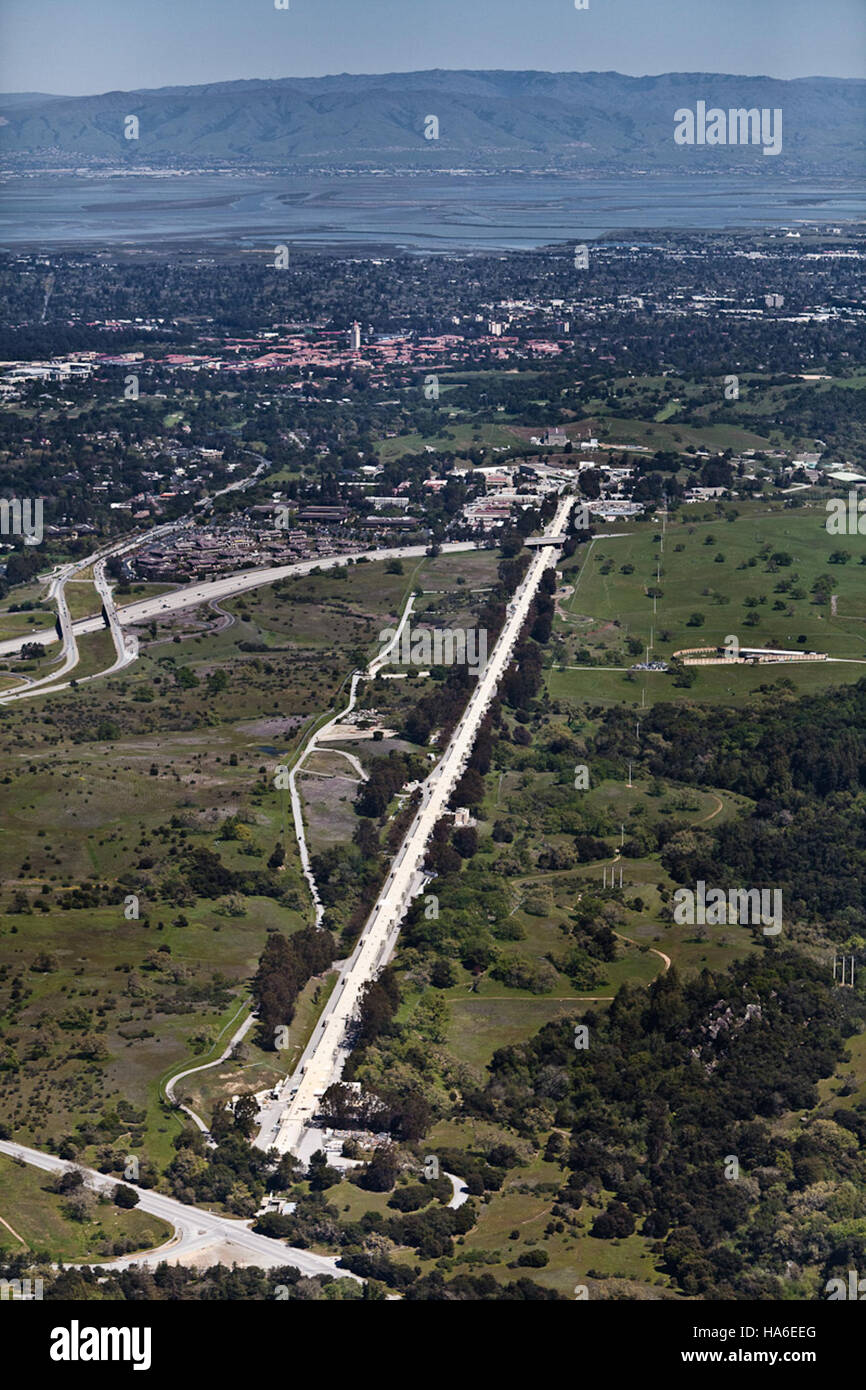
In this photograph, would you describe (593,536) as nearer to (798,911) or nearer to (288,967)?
(798,911)

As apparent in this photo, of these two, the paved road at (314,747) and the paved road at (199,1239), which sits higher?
the paved road at (314,747)

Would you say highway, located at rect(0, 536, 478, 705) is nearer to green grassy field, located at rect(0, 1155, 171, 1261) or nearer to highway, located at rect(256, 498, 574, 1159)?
highway, located at rect(256, 498, 574, 1159)

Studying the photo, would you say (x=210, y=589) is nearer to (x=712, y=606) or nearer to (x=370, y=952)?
(x=712, y=606)

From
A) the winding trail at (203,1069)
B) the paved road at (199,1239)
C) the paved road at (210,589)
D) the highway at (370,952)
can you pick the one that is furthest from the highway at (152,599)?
the paved road at (199,1239)

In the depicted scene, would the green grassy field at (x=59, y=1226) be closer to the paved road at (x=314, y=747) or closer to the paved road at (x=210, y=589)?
the paved road at (x=314, y=747)
